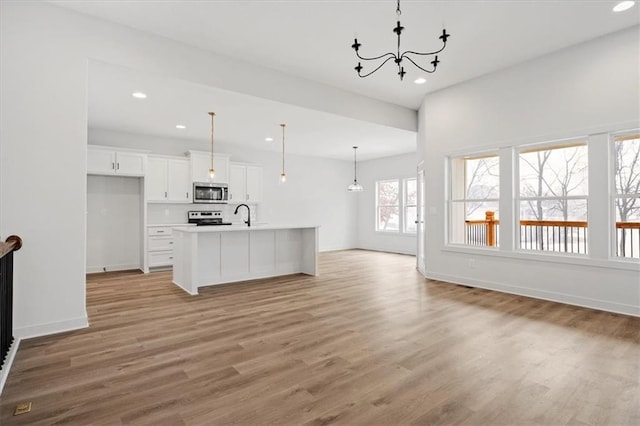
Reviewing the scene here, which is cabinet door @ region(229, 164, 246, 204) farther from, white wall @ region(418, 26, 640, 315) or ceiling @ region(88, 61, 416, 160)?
white wall @ region(418, 26, 640, 315)

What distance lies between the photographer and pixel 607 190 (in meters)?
A: 3.83

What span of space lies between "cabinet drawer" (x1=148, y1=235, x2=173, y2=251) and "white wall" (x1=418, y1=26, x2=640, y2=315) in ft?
16.8

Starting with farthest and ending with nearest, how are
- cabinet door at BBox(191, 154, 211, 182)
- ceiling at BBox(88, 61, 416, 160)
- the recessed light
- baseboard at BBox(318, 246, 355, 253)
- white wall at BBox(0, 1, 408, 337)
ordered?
baseboard at BBox(318, 246, 355, 253) → cabinet door at BBox(191, 154, 211, 182) → ceiling at BBox(88, 61, 416, 160) → the recessed light → white wall at BBox(0, 1, 408, 337)

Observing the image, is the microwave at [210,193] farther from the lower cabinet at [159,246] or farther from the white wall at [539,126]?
the white wall at [539,126]

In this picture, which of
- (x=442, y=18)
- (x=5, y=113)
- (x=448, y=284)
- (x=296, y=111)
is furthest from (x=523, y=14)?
(x=5, y=113)

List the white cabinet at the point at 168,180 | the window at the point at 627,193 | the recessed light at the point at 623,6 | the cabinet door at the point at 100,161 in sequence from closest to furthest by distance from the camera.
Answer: the recessed light at the point at 623,6 → the window at the point at 627,193 → the cabinet door at the point at 100,161 → the white cabinet at the point at 168,180

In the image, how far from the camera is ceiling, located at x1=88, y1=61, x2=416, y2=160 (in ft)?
14.2

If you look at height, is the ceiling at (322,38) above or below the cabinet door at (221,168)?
above

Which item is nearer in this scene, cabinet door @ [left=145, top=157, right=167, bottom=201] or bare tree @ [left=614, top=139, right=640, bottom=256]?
bare tree @ [left=614, top=139, right=640, bottom=256]

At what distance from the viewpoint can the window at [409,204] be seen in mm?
9156

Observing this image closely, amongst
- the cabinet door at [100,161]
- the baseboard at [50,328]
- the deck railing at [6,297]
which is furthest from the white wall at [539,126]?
the cabinet door at [100,161]

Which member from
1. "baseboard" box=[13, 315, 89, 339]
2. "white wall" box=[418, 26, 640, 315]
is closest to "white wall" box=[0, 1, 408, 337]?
"baseboard" box=[13, 315, 89, 339]

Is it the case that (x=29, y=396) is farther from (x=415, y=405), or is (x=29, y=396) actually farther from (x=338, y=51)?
(x=338, y=51)

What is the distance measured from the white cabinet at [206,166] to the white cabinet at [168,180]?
0.16 meters
